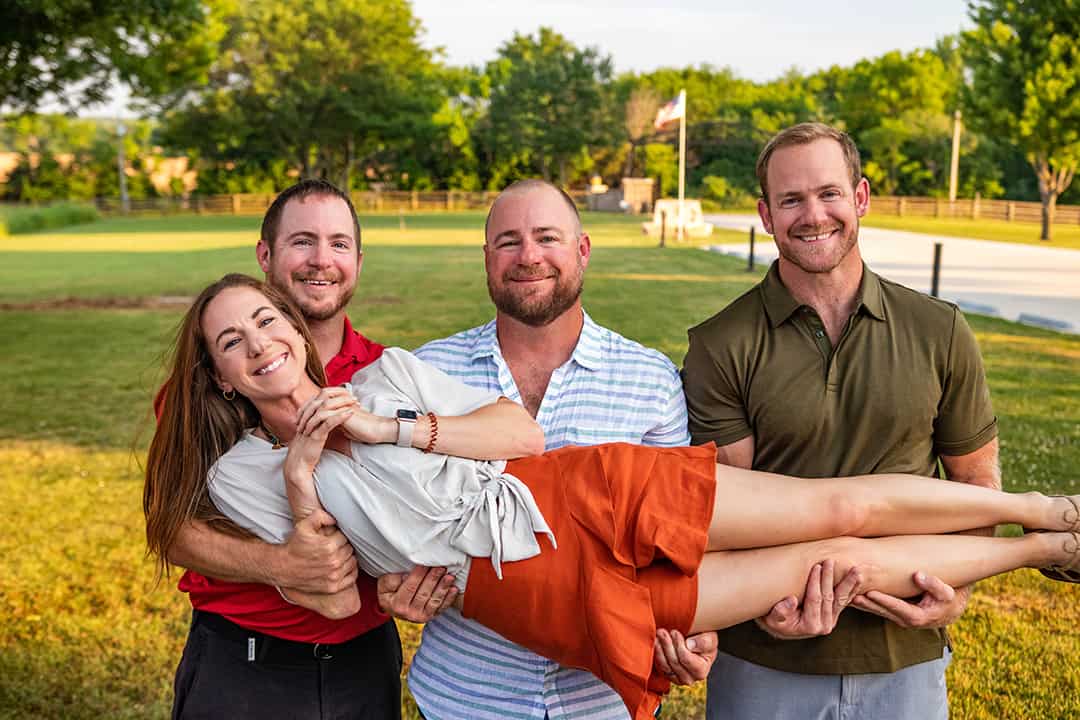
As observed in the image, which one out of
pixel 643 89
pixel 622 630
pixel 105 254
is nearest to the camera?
pixel 622 630

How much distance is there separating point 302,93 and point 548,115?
1710cm

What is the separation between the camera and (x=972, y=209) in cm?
4900

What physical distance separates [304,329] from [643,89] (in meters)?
74.7

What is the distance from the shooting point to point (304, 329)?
10.2 feet

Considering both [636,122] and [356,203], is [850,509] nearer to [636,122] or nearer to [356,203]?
[356,203]

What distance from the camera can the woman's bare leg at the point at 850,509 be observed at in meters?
2.81

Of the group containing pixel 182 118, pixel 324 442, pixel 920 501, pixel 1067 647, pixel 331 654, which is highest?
pixel 182 118

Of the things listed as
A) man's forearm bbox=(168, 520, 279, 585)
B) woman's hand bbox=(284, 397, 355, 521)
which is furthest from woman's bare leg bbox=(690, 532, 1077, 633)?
man's forearm bbox=(168, 520, 279, 585)

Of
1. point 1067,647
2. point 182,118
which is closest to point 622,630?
point 1067,647

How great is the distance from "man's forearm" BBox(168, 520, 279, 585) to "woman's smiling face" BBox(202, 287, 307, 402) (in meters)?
0.44

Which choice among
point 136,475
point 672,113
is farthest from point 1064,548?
point 672,113

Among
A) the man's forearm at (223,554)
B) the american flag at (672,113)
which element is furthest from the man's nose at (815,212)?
the american flag at (672,113)

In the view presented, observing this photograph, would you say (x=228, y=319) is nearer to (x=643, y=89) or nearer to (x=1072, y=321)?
(x=1072, y=321)

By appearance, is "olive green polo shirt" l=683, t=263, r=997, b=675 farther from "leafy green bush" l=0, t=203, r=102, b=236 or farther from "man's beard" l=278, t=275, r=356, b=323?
"leafy green bush" l=0, t=203, r=102, b=236
